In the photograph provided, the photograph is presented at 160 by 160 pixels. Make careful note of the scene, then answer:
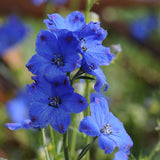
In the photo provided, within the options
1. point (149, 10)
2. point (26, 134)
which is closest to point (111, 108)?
point (26, 134)

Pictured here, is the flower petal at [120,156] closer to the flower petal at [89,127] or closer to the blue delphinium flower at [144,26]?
the flower petal at [89,127]

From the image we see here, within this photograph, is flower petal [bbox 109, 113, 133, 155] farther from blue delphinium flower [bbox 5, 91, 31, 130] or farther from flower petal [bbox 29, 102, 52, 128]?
blue delphinium flower [bbox 5, 91, 31, 130]

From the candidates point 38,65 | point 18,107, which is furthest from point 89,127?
point 18,107

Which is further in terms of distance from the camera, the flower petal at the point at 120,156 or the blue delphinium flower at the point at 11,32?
the blue delphinium flower at the point at 11,32

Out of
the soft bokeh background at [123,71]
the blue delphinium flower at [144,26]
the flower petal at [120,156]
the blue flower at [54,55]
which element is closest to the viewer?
the blue flower at [54,55]

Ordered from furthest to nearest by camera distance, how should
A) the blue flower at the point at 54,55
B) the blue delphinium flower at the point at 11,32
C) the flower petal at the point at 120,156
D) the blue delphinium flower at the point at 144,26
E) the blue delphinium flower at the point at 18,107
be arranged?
the blue delphinium flower at the point at 144,26, the blue delphinium flower at the point at 11,32, the blue delphinium flower at the point at 18,107, the flower petal at the point at 120,156, the blue flower at the point at 54,55

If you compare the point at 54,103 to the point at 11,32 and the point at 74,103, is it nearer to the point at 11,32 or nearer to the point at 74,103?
the point at 74,103

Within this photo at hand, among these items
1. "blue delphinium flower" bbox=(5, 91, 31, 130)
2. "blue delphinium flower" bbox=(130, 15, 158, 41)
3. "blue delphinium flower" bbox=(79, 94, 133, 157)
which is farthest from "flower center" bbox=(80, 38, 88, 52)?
"blue delphinium flower" bbox=(130, 15, 158, 41)

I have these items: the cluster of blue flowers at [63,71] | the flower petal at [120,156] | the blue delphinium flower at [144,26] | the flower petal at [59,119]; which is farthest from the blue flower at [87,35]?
the blue delphinium flower at [144,26]
